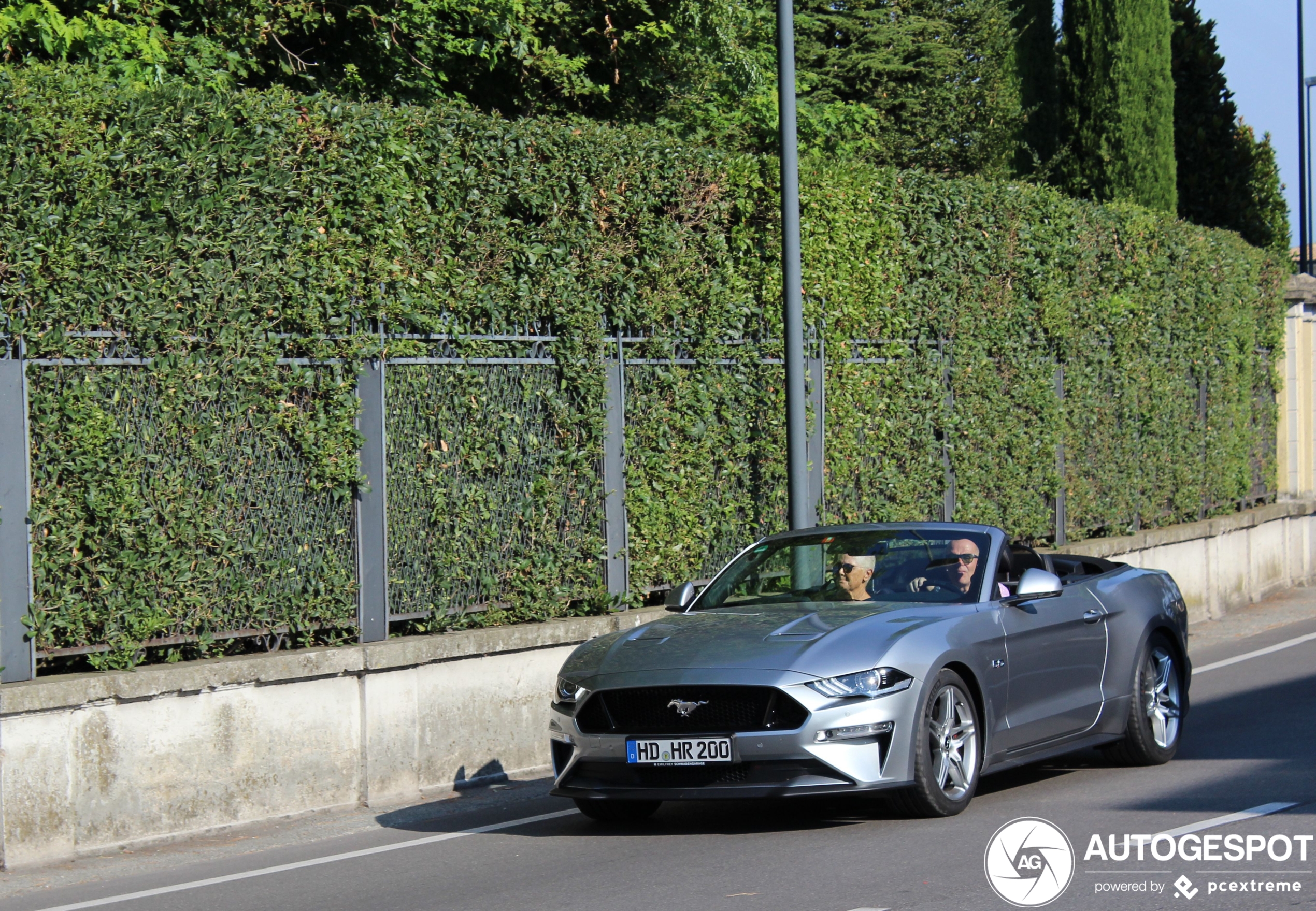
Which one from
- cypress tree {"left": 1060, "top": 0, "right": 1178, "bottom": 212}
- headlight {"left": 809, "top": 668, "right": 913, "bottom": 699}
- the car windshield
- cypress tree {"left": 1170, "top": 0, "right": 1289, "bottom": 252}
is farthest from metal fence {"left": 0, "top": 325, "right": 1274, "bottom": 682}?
cypress tree {"left": 1170, "top": 0, "right": 1289, "bottom": 252}

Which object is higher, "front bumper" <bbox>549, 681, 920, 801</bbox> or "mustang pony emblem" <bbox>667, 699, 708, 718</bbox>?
"mustang pony emblem" <bbox>667, 699, 708, 718</bbox>

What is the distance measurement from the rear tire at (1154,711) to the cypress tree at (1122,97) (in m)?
21.4

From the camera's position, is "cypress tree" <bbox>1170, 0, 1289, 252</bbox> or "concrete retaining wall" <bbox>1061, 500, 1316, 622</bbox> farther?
"cypress tree" <bbox>1170, 0, 1289, 252</bbox>

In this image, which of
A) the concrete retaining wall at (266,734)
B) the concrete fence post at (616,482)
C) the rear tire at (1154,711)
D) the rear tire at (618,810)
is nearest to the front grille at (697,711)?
the rear tire at (618,810)

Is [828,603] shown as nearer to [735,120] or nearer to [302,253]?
[302,253]

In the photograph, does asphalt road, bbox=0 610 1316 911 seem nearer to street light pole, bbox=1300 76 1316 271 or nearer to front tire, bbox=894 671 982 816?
front tire, bbox=894 671 982 816

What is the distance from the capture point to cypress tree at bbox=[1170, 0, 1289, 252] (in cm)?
3762

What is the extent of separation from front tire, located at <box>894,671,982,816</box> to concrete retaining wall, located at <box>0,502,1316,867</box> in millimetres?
3413

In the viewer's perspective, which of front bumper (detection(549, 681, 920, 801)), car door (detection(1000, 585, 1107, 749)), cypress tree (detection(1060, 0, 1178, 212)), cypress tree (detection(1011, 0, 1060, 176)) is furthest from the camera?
cypress tree (detection(1011, 0, 1060, 176))

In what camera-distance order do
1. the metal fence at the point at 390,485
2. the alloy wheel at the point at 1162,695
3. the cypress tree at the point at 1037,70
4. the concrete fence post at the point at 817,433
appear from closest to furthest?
1. the metal fence at the point at 390,485
2. the alloy wheel at the point at 1162,695
3. the concrete fence post at the point at 817,433
4. the cypress tree at the point at 1037,70

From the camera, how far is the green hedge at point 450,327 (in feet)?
29.5

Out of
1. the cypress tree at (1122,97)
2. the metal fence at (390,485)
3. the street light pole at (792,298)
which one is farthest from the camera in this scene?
the cypress tree at (1122,97)

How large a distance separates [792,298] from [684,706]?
18.0 feet

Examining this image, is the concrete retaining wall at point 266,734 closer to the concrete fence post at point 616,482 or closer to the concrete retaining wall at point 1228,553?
the concrete fence post at point 616,482
